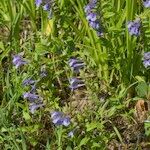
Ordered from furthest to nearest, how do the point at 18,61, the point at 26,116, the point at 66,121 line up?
the point at 18,61, the point at 26,116, the point at 66,121

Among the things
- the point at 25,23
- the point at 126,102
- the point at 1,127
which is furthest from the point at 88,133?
the point at 25,23

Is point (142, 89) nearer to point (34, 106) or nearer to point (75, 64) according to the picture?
point (75, 64)

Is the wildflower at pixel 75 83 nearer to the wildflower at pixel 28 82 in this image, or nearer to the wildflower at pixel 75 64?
the wildflower at pixel 75 64

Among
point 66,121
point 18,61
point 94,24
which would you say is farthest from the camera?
point 18,61

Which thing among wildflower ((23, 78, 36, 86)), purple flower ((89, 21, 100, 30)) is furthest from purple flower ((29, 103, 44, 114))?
purple flower ((89, 21, 100, 30))

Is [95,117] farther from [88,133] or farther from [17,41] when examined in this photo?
[17,41]

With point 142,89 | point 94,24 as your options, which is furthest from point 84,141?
point 94,24
